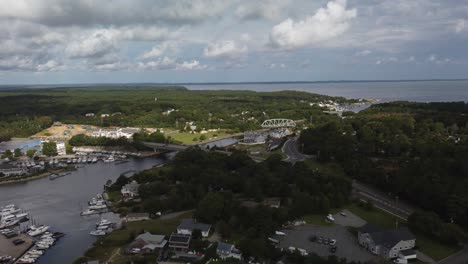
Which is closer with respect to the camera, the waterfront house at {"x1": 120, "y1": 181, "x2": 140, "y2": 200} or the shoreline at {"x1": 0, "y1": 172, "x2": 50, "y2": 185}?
the waterfront house at {"x1": 120, "y1": 181, "x2": 140, "y2": 200}

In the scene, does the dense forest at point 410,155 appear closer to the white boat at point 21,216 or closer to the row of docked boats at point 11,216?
the white boat at point 21,216

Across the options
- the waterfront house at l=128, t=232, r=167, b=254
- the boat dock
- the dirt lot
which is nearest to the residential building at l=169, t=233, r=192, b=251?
the waterfront house at l=128, t=232, r=167, b=254

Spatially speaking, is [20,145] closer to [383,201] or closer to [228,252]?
[228,252]

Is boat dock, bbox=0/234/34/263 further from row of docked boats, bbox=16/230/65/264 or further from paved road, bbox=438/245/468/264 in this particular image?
paved road, bbox=438/245/468/264

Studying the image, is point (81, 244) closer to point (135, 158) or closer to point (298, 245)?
point (298, 245)

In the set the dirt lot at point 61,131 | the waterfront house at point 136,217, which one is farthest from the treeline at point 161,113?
the waterfront house at point 136,217

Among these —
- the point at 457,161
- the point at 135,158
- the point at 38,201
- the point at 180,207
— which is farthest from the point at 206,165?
the point at 457,161
